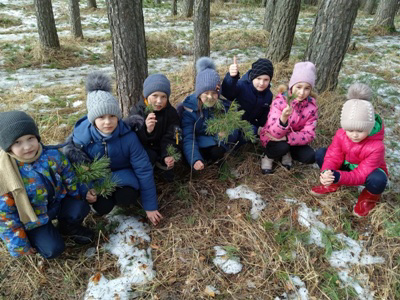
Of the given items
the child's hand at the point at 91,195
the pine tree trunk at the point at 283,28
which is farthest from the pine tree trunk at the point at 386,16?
the child's hand at the point at 91,195

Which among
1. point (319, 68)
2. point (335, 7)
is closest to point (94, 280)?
point (319, 68)

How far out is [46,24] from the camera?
749cm

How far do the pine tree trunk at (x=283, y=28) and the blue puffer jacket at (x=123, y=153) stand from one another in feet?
14.0

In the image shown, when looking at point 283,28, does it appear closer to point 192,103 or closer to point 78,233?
point 192,103

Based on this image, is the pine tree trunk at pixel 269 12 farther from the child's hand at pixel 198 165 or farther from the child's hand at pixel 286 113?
the child's hand at pixel 198 165

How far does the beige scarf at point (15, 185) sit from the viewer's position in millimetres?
1979

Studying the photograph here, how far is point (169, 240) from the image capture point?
2.63m

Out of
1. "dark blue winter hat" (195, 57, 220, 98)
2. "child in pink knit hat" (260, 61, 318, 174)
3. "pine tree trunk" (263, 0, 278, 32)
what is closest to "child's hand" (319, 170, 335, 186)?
"child in pink knit hat" (260, 61, 318, 174)

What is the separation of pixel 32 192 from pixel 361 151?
305cm

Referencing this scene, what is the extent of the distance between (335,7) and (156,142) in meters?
3.34

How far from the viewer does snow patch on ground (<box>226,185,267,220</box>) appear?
115 inches

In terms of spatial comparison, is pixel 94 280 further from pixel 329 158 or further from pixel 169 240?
pixel 329 158

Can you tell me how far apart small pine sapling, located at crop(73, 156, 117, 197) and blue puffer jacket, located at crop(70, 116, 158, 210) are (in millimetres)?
236

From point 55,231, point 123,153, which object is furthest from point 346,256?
point 55,231
